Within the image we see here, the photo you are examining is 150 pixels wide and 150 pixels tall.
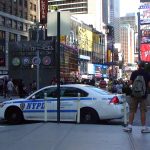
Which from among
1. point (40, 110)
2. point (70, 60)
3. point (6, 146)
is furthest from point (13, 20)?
point (6, 146)

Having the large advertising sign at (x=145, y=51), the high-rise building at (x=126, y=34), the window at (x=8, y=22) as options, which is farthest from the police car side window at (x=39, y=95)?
the high-rise building at (x=126, y=34)

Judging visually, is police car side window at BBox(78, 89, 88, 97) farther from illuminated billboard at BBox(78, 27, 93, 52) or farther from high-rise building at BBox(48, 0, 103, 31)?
high-rise building at BBox(48, 0, 103, 31)

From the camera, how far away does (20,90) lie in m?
38.4

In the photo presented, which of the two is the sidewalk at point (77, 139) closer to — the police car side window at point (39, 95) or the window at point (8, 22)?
the police car side window at point (39, 95)

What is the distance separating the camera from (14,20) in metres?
105

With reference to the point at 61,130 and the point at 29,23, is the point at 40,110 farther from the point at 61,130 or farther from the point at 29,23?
the point at 29,23

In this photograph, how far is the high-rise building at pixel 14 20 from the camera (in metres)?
97.3

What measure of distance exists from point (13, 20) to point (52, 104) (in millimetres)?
90228

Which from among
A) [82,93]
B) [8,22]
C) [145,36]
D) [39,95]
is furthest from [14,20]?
[82,93]

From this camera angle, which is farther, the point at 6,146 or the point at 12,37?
the point at 12,37

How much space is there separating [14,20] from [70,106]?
91219mm

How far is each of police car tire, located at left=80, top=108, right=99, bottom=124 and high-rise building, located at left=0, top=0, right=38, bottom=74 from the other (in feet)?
252

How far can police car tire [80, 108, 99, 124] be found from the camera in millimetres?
15516

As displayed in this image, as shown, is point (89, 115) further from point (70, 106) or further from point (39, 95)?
point (39, 95)
